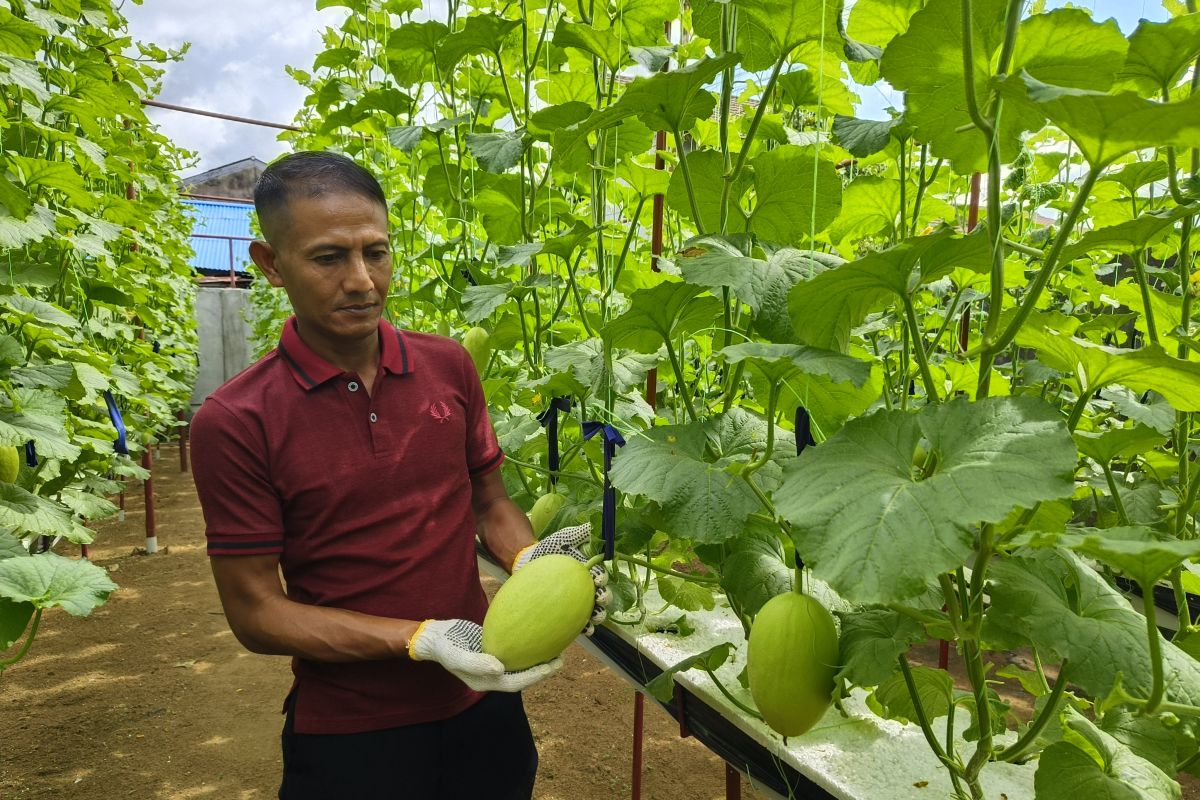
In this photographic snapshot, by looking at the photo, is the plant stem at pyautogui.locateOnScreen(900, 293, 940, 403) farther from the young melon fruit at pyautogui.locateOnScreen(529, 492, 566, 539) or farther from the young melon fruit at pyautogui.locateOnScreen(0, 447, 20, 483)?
the young melon fruit at pyautogui.locateOnScreen(0, 447, 20, 483)

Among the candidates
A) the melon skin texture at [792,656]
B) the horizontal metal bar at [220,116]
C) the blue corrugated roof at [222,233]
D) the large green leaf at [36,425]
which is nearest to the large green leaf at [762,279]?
the melon skin texture at [792,656]

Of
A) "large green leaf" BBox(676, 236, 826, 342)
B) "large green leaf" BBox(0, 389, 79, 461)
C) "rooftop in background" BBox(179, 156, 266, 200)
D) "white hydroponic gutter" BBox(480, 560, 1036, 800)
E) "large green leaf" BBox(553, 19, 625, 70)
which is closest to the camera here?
"large green leaf" BBox(676, 236, 826, 342)

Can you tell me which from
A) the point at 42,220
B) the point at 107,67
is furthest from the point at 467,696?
the point at 107,67

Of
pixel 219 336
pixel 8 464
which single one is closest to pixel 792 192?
pixel 8 464

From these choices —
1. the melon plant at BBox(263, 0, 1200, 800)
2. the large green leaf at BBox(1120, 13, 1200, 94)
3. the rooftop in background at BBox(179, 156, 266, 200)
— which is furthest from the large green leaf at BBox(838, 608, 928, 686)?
the rooftop in background at BBox(179, 156, 266, 200)

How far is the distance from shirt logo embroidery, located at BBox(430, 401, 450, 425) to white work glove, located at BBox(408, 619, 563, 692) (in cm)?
44

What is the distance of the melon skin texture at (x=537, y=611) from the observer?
3.82ft

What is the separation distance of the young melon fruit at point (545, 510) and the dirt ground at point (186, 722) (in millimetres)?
1312

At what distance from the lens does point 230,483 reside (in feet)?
4.55

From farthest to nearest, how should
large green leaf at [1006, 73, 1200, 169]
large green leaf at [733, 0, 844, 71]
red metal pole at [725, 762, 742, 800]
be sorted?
red metal pole at [725, 762, 742, 800] < large green leaf at [733, 0, 844, 71] < large green leaf at [1006, 73, 1200, 169]

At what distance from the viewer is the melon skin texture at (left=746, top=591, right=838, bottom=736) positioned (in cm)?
94

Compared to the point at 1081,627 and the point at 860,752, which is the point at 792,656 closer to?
the point at 1081,627

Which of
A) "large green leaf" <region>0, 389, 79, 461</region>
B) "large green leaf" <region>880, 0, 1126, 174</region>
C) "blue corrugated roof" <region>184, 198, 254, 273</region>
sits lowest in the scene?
"large green leaf" <region>0, 389, 79, 461</region>

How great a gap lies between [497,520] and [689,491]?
0.86 meters
